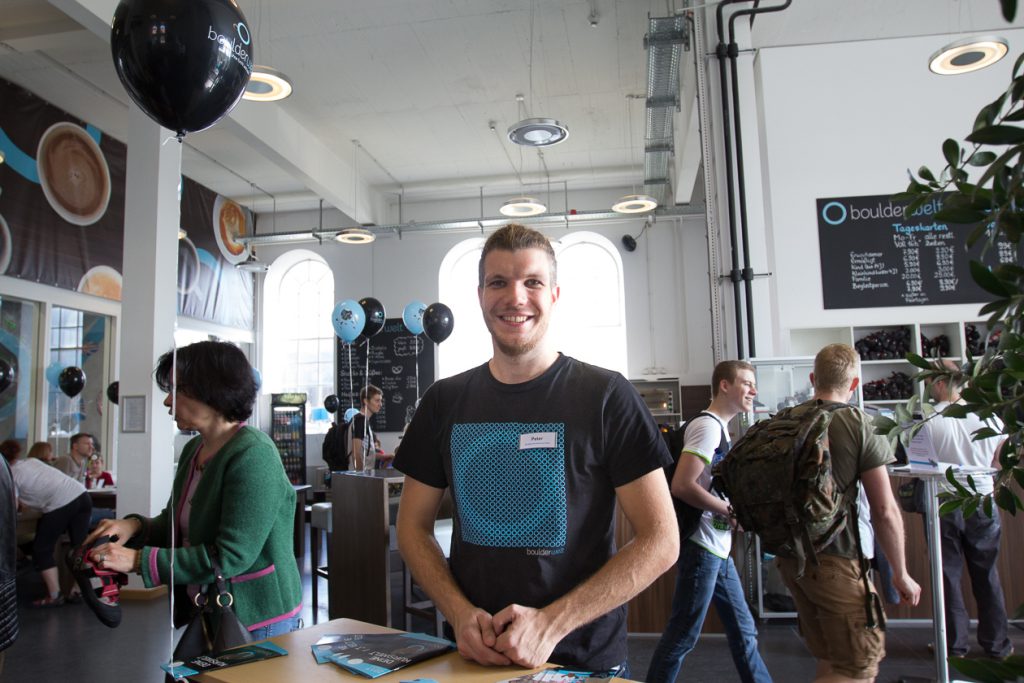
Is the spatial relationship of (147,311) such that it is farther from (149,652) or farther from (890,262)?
(890,262)

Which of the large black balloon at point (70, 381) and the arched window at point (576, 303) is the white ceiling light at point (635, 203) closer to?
the arched window at point (576, 303)

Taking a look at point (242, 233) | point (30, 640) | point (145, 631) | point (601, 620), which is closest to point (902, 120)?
point (601, 620)

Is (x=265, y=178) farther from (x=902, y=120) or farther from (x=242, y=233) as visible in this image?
(x=902, y=120)

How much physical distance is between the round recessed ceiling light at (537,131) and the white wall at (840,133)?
1.73 m

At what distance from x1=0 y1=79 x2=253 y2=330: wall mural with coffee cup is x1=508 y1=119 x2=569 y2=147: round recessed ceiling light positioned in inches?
204

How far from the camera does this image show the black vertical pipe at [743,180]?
17.1 ft

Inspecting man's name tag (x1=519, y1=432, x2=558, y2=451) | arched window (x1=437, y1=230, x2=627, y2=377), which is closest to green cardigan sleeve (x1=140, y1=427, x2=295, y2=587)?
man's name tag (x1=519, y1=432, x2=558, y2=451)

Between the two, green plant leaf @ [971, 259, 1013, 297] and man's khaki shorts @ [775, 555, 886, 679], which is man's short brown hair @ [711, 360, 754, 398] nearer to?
man's khaki shorts @ [775, 555, 886, 679]

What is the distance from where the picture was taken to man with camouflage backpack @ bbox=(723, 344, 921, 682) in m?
2.29

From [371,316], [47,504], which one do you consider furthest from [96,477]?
[371,316]

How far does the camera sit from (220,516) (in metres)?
2.00

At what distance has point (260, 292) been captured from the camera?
41.9ft

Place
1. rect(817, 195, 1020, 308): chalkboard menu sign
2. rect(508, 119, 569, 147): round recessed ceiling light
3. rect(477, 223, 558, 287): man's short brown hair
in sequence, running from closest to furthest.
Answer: rect(477, 223, 558, 287): man's short brown hair
rect(817, 195, 1020, 308): chalkboard menu sign
rect(508, 119, 569, 147): round recessed ceiling light

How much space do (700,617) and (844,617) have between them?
719mm
